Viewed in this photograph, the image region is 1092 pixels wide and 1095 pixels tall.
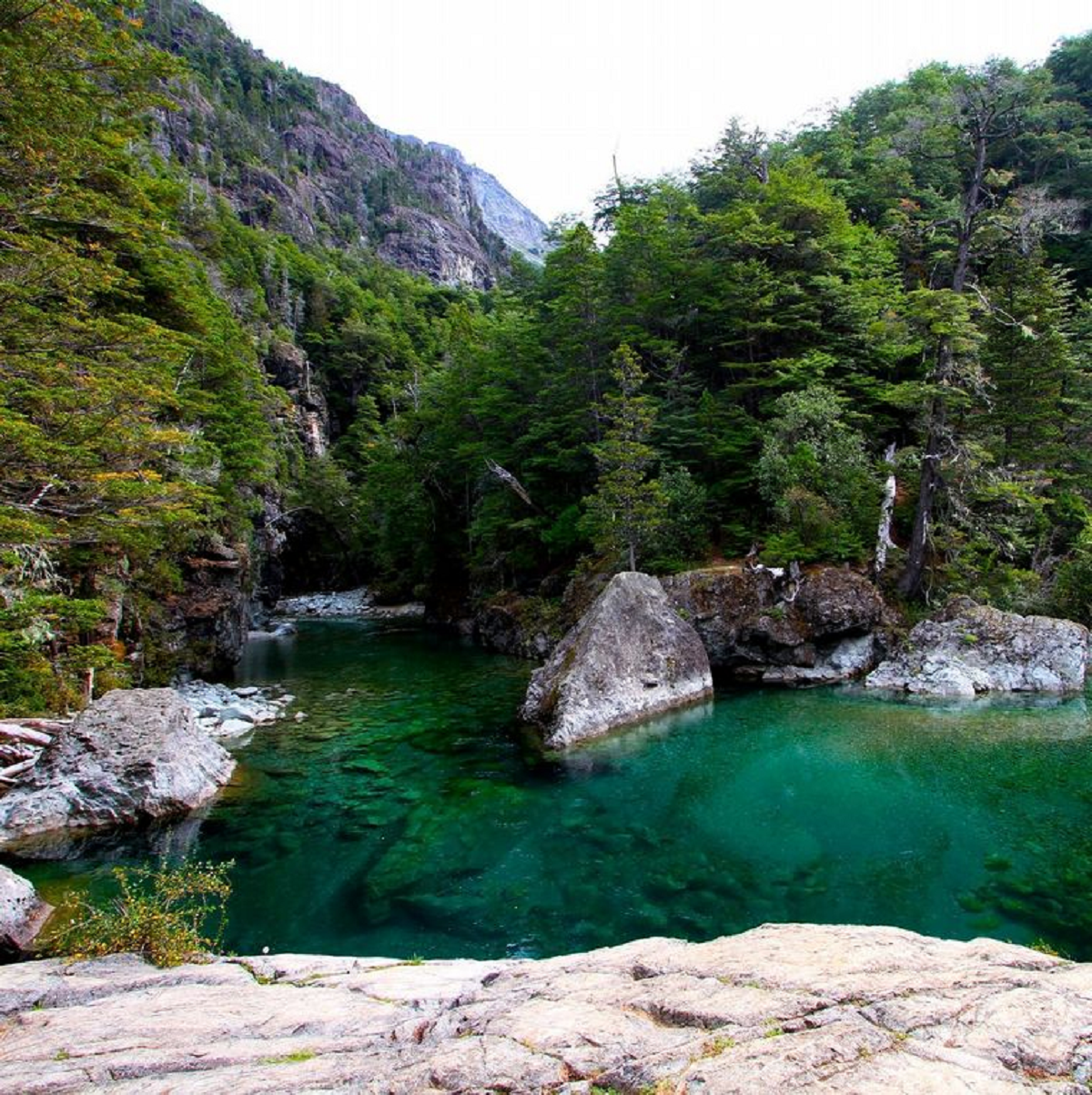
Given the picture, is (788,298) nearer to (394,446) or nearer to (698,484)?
(698,484)

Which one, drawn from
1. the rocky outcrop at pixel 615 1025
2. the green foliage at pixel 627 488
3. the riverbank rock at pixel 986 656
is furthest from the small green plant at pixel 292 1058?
the riverbank rock at pixel 986 656

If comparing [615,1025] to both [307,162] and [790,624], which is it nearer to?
[790,624]

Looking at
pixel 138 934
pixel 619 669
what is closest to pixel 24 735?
pixel 138 934

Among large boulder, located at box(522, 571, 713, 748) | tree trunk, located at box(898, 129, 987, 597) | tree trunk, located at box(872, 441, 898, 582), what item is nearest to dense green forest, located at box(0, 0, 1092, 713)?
tree trunk, located at box(898, 129, 987, 597)

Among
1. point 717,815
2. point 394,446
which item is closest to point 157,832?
point 717,815

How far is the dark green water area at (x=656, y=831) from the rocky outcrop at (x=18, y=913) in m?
1.38

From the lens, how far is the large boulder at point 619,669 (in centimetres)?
1603

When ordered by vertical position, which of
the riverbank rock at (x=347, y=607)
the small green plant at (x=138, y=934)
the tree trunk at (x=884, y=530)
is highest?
the tree trunk at (x=884, y=530)

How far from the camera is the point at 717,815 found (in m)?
11.2

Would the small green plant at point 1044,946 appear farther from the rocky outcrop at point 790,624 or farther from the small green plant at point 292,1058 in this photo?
the rocky outcrop at point 790,624

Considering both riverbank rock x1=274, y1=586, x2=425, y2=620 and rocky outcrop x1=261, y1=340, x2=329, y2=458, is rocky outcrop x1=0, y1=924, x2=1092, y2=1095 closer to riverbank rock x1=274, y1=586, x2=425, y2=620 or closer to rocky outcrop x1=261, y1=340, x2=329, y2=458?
riverbank rock x1=274, y1=586, x2=425, y2=620

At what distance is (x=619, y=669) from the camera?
17.3 metres

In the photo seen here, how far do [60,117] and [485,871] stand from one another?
1361 cm

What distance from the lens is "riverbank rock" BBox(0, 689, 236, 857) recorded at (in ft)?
35.2
